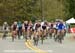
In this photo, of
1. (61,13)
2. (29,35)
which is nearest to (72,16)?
(61,13)

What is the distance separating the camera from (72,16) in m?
99.6

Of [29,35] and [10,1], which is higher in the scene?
[10,1]

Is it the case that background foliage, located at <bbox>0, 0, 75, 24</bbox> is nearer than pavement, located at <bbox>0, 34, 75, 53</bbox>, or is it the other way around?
pavement, located at <bbox>0, 34, 75, 53</bbox>

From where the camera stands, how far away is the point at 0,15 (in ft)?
271

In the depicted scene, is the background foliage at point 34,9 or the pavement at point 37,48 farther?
the background foliage at point 34,9

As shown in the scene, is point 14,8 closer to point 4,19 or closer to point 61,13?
point 4,19

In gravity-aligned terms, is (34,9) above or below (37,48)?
above

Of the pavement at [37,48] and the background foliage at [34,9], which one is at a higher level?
the background foliage at [34,9]

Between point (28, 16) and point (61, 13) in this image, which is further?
point (61, 13)

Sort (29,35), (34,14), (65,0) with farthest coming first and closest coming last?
(65,0) → (34,14) → (29,35)

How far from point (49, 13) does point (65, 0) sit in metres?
8.12

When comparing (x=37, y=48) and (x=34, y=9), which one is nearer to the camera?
(x=37, y=48)

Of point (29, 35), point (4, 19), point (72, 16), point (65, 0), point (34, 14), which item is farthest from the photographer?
point (65, 0)

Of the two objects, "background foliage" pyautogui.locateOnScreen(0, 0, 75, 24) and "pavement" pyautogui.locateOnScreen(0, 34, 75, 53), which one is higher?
"background foliage" pyautogui.locateOnScreen(0, 0, 75, 24)
